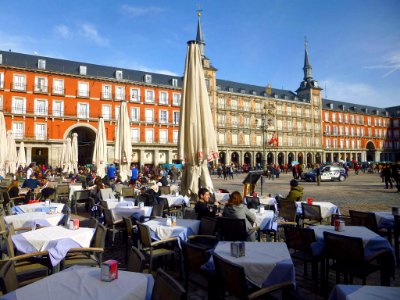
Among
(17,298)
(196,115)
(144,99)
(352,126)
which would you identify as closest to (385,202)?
(196,115)

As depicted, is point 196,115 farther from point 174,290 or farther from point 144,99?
point 144,99

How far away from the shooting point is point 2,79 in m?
29.9

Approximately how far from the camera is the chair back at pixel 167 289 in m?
2.07

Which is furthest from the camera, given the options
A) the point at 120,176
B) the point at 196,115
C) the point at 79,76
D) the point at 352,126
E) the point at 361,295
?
the point at 352,126

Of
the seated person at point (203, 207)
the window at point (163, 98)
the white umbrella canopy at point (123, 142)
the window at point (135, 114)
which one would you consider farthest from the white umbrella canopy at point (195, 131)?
the window at point (163, 98)

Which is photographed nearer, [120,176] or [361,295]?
[361,295]

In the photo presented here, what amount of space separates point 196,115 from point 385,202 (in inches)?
369

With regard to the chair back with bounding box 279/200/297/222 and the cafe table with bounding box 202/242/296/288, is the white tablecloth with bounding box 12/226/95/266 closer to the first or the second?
the cafe table with bounding box 202/242/296/288

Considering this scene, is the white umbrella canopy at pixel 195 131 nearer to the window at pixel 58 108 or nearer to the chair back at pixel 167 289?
the chair back at pixel 167 289

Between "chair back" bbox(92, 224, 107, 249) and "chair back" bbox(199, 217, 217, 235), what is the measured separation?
5.42ft

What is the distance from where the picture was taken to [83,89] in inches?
1347

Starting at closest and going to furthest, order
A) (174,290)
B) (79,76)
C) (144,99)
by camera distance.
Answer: (174,290)
(79,76)
(144,99)

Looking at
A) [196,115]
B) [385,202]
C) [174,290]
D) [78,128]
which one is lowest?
[385,202]

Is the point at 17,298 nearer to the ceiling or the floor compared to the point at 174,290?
nearer to the floor
